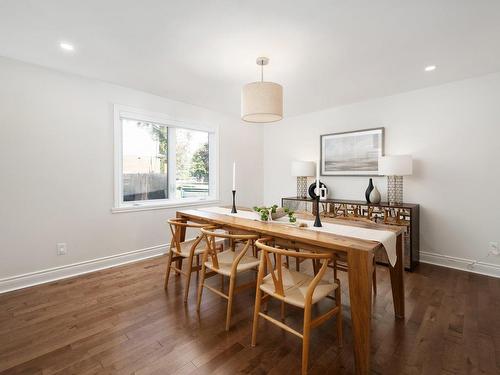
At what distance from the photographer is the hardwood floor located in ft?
5.18

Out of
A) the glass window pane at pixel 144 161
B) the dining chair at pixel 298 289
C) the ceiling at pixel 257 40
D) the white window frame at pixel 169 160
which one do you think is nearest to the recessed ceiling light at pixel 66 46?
the ceiling at pixel 257 40

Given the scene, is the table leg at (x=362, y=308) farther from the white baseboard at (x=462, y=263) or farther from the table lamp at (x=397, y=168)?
the white baseboard at (x=462, y=263)

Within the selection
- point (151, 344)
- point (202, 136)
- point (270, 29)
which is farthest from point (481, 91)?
point (151, 344)

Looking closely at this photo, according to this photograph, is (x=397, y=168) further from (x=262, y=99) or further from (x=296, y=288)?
(x=296, y=288)

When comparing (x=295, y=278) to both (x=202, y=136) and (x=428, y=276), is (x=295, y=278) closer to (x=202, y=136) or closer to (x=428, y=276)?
(x=428, y=276)

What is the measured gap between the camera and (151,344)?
1.78 meters

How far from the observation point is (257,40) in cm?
220

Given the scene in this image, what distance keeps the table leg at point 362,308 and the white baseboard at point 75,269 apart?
9.63 ft

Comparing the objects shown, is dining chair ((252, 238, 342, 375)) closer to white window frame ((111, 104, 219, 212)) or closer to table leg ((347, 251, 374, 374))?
table leg ((347, 251, 374, 374))

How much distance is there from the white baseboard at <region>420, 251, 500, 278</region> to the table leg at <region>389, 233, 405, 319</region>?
5.71 feet

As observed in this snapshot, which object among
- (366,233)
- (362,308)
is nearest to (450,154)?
(366,233)

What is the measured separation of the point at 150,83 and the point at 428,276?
409cm

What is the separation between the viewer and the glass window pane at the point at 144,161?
3.52m

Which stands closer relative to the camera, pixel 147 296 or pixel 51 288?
pixel 147 296
